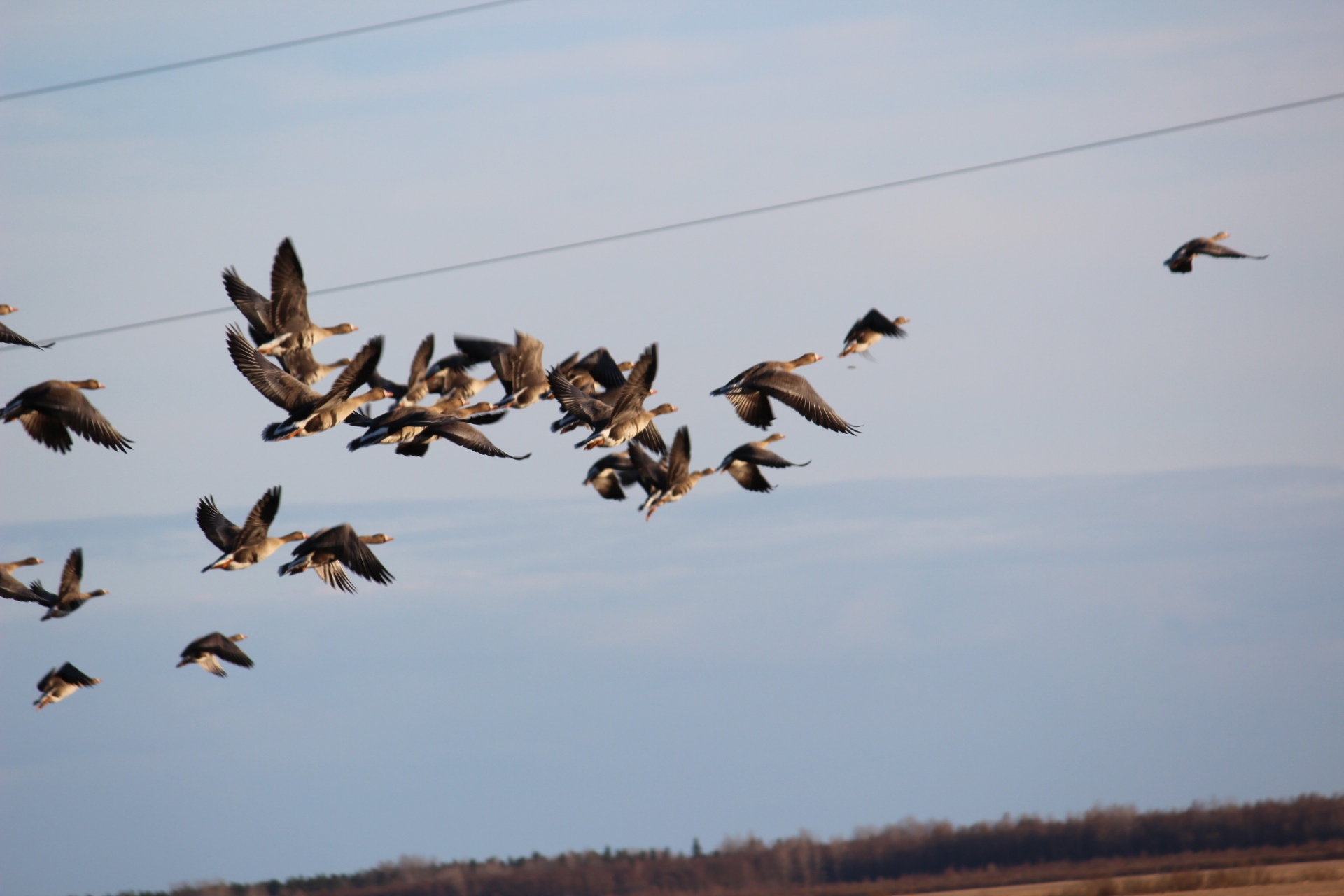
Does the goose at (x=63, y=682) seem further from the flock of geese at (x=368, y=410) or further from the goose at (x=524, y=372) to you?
the goose at (x=524, y=372)

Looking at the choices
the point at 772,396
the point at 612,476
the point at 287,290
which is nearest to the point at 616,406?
the point at 772,396

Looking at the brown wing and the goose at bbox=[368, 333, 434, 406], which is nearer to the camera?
the brown wing

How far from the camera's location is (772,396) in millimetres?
23516

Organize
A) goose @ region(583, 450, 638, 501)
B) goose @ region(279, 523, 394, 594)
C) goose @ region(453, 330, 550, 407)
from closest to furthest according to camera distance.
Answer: goose @ region(279, 523, 394, 594)
goose @ region(453, 330, 550, 407)
goose @ region(583, 450, 638, 501)

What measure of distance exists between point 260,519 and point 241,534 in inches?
20.8

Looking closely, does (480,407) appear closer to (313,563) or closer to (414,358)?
(414,358)

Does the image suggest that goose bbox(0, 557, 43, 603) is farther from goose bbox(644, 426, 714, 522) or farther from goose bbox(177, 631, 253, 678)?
goose bbox(644, 426, 714, 522)

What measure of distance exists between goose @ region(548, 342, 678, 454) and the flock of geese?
26 millimetres

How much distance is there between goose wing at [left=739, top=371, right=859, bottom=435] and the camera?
72.6 feet

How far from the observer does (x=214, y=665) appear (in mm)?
25734

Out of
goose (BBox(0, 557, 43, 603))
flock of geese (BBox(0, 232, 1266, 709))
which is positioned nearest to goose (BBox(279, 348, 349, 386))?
flock of geese (BBox(0, 232, 1266, 709))

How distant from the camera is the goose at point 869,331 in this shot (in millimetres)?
26234

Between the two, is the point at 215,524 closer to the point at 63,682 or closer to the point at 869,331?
the point at 63,682

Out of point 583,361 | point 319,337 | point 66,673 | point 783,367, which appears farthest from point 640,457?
point 66,673
